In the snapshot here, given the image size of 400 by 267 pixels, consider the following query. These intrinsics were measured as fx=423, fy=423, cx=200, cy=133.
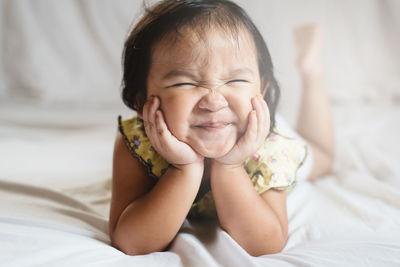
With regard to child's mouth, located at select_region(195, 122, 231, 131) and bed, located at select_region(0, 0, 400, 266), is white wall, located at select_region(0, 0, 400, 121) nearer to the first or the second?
bed, located at select_region(0, 0, 400, 266)

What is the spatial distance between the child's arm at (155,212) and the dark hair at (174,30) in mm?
118

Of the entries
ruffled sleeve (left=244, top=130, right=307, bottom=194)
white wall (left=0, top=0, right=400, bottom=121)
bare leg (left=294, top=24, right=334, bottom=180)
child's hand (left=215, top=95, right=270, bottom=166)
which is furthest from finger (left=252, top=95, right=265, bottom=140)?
white wall (left=0, top=0, right=400, bottom=121)

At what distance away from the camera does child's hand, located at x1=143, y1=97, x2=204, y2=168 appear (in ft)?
1.68

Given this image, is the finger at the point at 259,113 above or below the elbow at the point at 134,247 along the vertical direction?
above

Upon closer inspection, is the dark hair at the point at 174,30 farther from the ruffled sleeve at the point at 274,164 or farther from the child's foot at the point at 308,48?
the child's foot at the point at 308,48

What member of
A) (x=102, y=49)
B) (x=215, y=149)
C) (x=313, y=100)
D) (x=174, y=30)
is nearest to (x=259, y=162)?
(x=215, y=149)

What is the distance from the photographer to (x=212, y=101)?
496 millimetres

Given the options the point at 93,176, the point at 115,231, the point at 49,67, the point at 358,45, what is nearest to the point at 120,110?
the point at 49,67

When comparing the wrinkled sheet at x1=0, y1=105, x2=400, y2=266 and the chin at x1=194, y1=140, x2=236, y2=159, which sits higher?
the chin at x1=194, y1=140, x2=236, y2=159

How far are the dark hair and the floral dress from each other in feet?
0.22

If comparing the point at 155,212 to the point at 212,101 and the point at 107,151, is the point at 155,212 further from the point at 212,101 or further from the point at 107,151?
the point at 107,151

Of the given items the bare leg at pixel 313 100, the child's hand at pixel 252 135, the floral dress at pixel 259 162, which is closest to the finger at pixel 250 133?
the child's hand at pixel 252 135

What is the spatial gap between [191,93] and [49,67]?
975 mm

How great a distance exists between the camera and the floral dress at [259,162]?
0.61m
